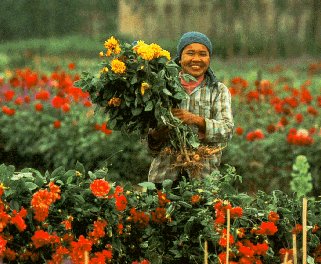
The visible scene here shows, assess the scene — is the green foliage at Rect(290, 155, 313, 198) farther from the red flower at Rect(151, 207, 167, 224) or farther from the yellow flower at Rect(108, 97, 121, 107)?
the yellow flower at Rect(108, 97, 121, 107)

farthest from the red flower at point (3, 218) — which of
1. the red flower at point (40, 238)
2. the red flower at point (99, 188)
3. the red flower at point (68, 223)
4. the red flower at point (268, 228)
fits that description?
the red flower at point (268, 228)

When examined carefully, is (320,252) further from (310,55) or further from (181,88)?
(310,55)

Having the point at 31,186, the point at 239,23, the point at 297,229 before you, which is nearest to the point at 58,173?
the point at 31,186

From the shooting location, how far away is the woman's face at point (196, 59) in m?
4.44

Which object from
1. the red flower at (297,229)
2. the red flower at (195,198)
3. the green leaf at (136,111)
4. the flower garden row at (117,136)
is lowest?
the flower garden row at (117,136)

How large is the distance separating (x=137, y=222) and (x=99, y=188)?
0.31 meters

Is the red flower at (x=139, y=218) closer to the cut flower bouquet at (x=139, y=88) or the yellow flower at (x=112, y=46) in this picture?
the cut flower bouquet at (x=139, y=88)

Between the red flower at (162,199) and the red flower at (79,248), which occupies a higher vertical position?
the red flower at (162,199)

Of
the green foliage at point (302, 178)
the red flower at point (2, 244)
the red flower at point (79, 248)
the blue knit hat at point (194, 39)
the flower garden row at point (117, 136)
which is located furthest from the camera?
the flower garden row at point (117, 136)

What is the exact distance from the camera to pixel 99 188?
406cm

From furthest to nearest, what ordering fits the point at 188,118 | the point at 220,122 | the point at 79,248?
the point at 220,122
the point at 188,118
the point at 79,248

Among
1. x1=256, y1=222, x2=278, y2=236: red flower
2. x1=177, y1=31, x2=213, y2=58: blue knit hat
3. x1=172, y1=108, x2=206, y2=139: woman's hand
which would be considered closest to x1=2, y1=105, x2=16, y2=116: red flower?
x1=177, y1=31, x2=213, y2=58: blue knit hat

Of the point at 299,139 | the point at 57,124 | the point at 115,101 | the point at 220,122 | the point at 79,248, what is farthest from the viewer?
the point at 57,124

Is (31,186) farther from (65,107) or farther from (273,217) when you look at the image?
(65,107)
